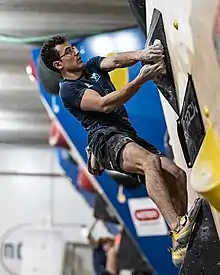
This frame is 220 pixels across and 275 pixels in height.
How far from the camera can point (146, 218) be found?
2459 millimetres

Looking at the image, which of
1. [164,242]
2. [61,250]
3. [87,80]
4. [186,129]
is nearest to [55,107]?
[164,242]

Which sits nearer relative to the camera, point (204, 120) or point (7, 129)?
point (204, 120)

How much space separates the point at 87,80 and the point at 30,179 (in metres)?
4.40

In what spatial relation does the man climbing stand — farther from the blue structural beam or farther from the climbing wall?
the blue structural beam

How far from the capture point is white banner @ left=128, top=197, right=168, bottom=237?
7.98 feet

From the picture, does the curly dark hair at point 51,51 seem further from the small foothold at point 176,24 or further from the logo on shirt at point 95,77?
the small foothold at point 176,24

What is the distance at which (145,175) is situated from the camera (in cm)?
121

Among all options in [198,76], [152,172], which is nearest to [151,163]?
[152,172]

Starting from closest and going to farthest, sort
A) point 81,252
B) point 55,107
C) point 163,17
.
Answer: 1. point 163,17
2. point 55,107
3. point 81,252

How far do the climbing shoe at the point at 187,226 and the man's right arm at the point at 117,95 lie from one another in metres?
0.19

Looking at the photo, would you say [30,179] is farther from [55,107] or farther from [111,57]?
[111,57]

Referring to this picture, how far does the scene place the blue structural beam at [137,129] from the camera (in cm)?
212

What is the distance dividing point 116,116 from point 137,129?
85cm

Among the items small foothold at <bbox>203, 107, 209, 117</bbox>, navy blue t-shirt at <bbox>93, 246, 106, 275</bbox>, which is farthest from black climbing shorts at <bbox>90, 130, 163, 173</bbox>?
navy blue t-shirt at <bbox>93, 246, 106, 275</bbox>
